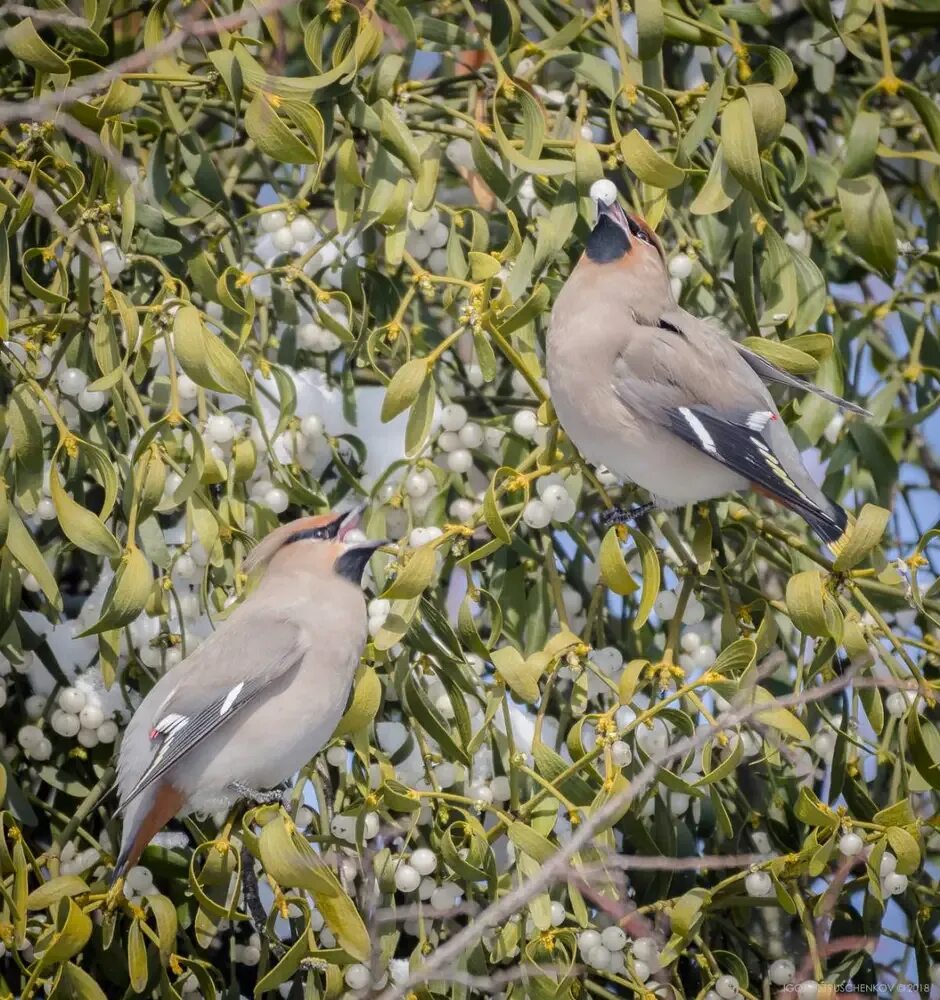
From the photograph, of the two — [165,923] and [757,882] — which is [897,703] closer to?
[757,882]

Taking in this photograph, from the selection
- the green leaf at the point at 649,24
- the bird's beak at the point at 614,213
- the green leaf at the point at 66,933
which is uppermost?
the green leaf at the point at 649,24

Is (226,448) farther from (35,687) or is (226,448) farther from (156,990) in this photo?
(156,990)

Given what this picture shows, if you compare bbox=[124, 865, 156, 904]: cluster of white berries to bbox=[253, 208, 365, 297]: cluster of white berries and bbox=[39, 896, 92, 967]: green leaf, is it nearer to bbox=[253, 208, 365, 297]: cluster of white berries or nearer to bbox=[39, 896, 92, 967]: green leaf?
bbox=[39, 896, 92, 967]: green leaf

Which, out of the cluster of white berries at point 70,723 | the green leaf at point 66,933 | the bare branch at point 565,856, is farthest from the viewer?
the cluster of white berries at point 70,723

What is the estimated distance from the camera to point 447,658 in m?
1.81

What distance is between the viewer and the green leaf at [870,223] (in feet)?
6.44

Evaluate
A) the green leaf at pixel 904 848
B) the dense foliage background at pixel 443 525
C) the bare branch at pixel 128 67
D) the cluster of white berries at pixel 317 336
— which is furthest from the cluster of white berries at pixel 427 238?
the green leaf at pixel 904 848

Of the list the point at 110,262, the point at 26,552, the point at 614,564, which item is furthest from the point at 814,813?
the point at 110,262

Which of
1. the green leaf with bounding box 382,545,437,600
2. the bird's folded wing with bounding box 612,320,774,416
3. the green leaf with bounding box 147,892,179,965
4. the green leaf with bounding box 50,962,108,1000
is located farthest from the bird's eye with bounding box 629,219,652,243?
the green leaf with bounding box 50,962,108,1000

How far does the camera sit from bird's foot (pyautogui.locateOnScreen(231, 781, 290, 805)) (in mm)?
1901

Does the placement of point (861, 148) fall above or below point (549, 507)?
above

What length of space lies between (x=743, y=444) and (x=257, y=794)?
761 mm

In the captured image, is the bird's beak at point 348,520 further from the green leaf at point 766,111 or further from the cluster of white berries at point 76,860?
the green leaf at point 766,111

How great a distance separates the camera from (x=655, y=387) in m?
2.06
